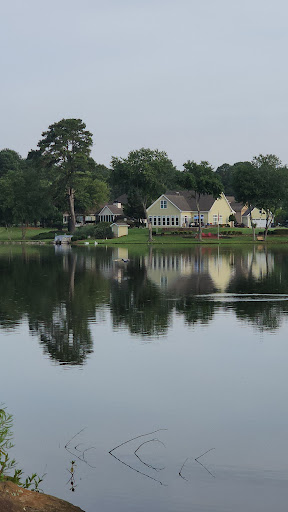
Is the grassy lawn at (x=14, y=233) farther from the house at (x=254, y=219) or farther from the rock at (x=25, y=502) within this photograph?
the rock at (x=25, y=502)

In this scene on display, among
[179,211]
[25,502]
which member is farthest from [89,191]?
[25,502]

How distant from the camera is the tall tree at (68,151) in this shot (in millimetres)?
139375

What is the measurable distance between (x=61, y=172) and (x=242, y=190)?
43062 mm

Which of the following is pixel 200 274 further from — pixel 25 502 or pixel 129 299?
pixel 25 502

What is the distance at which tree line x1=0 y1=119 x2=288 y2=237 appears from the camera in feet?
Answer: 381

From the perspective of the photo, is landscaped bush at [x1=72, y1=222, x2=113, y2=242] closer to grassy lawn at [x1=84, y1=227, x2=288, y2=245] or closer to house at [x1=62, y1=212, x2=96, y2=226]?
grassy lawn at [x1=84, y1=227, x2=288, y2=245]

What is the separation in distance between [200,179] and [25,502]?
4500 inches

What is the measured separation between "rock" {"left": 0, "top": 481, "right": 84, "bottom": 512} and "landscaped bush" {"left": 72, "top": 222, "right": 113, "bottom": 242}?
4705 inches

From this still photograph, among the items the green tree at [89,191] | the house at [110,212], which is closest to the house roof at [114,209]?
the house at [110,212]

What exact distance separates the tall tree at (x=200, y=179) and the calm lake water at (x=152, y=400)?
8869 cm

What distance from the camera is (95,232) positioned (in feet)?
429

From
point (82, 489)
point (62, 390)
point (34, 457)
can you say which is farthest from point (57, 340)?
point (82, 489)

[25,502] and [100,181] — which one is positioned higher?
[100,181]

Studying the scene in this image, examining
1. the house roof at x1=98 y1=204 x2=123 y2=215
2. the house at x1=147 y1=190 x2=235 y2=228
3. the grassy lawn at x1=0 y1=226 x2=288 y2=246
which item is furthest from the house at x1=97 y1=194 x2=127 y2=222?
the grassy lawn at x1=0 y1=226 x2=288 y2=246
